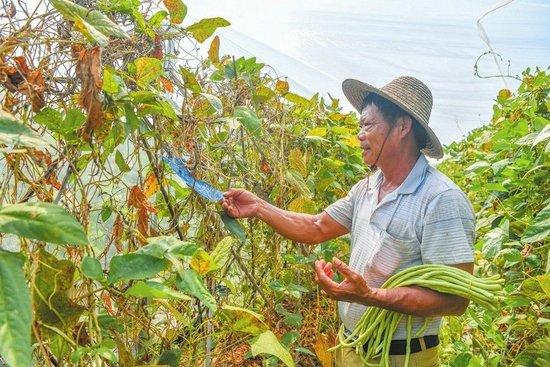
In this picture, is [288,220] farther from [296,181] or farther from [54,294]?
[54,294]

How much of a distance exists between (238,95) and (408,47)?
11.0ft

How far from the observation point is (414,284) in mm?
1244

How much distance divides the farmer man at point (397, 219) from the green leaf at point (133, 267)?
0.46 meters

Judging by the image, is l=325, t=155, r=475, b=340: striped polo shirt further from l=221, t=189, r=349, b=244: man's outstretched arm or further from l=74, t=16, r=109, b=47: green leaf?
l=74, t=16, r=109, b=47: green leaf

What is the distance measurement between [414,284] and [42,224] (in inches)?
33.2

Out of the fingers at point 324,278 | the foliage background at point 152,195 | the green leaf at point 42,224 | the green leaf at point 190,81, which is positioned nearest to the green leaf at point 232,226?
the foliage background at point 152,195

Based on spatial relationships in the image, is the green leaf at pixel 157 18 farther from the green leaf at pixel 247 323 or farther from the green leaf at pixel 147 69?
the green leaf at pixel 247 323

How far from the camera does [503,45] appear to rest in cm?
498

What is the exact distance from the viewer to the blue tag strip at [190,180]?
1.16 metres

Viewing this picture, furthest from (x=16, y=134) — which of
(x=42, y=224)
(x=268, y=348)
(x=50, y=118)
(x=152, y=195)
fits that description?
(x=152, y=195)

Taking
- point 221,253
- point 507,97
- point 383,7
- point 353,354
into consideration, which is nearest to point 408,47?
point 383,7

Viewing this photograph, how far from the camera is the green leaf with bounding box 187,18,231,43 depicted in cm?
109

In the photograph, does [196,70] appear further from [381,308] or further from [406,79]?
[381,308]

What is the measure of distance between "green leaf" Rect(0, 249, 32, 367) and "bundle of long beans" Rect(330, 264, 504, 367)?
834mm
